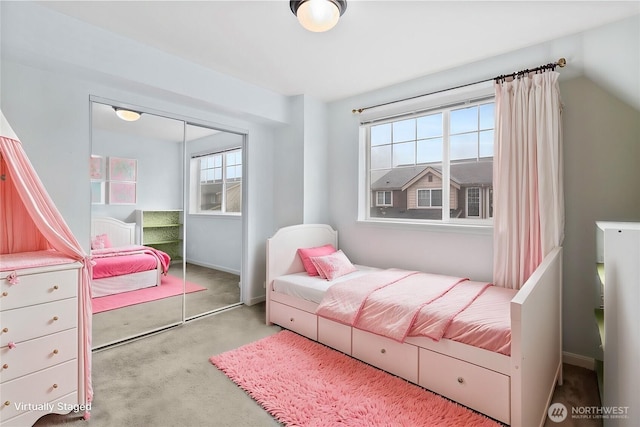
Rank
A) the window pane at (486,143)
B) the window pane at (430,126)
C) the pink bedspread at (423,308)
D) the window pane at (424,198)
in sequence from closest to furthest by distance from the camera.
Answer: the pink bedspread at (423,308) → the window pane at (486,143) → the window pane at (430,126) → the window pane at (424,198)

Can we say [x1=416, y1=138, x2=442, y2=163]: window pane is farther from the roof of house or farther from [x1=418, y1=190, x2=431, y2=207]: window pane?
[x1=418, y1=190, x2=431, y2=207]: window pane

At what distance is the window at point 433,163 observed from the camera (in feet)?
9.00

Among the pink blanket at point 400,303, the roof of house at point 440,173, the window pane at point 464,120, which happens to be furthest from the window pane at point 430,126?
the pink blanket at point 400,303

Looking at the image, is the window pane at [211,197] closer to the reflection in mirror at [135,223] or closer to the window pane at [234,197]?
the window pane at [234,197]

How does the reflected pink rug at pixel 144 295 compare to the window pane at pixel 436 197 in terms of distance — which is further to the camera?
the window pane at pixel 436 197

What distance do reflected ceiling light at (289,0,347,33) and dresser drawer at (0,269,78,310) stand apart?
202 centimetres

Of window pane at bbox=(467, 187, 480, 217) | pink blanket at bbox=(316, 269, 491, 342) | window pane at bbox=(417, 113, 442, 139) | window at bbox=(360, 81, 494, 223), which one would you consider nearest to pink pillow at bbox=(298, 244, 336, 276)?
pink blanket at bbox=(316, 269, 491, 342)

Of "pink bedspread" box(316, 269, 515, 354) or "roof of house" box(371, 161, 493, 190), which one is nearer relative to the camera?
"pink bedspread" box(316, 269, 515, 354)

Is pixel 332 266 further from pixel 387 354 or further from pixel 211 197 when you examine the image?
pixel 211 197

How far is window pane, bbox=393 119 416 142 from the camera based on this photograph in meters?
3.18

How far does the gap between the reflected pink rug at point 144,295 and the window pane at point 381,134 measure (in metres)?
2.57

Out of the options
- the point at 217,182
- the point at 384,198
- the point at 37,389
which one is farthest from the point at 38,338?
the point at 384,198

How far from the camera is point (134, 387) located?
1.92 m

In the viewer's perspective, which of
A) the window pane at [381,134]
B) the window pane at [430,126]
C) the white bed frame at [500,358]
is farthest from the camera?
the window pane at [381,134]
